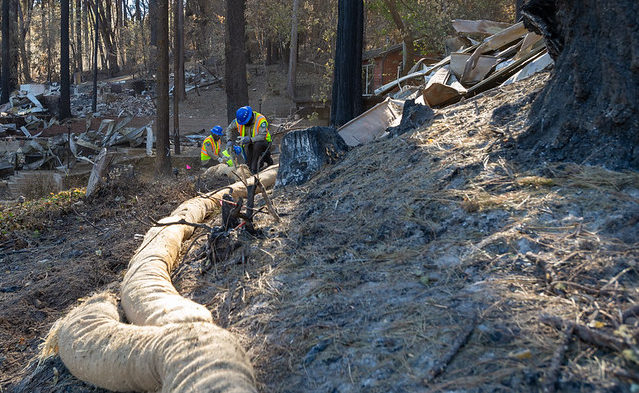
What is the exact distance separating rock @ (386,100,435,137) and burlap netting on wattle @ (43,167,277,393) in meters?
3.35

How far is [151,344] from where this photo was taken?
2969 mm

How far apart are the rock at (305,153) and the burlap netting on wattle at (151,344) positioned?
8.17 ft

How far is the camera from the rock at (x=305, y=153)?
6637 millimetres

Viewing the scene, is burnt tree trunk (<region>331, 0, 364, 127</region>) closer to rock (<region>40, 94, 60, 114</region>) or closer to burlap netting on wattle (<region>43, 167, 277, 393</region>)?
burlap netting on wattle (<region>43, 167, 277, 393</region>)

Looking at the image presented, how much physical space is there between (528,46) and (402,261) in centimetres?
611

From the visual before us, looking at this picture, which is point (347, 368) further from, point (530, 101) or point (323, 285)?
point (530, 101)

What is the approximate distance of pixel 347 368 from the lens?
2611 millimetres

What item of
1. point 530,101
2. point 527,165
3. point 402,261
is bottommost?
point 402,261

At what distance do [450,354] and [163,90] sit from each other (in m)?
11.2

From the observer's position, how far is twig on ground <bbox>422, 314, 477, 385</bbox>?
2.32 meters

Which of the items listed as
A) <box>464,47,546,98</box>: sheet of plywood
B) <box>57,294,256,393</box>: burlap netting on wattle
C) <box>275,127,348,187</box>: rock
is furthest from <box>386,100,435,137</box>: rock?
<box>57,294,256,393</box>: burlap netting on wattle

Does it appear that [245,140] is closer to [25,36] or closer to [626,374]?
[626,374]

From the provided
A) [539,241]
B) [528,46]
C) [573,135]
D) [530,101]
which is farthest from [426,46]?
[539,241]

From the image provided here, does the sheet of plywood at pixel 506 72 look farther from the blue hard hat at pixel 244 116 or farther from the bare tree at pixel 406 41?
the bare tree at pixel 406 41
